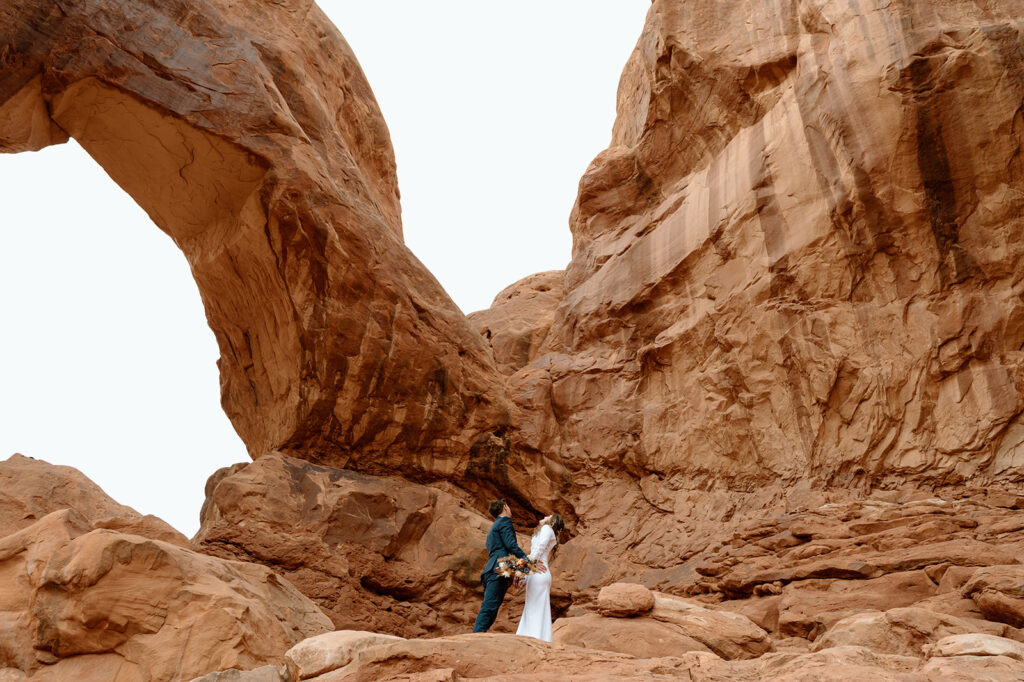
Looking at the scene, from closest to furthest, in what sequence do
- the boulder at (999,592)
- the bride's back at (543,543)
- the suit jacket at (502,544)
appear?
1. the boulder at (999,592)
2. the suit jacket at (502,544)
3. the bride's back at (543,543)

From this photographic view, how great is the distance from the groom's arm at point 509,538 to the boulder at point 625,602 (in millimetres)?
1424

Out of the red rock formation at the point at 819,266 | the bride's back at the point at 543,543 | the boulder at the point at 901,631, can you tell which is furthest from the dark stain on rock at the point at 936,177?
the bride's back at the point at 543,543

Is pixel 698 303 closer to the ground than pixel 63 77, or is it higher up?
closer to the ground

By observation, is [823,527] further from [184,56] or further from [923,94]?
[184,56]

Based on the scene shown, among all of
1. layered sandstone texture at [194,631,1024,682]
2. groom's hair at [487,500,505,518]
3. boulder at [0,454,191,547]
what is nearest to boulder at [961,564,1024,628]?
layered sandstone texture at [194,631,1024,682]

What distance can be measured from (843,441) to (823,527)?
5.21ft

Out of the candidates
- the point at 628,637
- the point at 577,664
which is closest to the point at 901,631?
the point at 628,637

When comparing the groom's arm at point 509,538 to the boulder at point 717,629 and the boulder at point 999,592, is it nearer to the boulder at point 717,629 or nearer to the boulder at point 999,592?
the boulder at point 717,629

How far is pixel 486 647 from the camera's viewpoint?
24.2 ft

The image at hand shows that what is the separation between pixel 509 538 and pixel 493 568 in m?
0.37

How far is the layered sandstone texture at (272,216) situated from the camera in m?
13.4

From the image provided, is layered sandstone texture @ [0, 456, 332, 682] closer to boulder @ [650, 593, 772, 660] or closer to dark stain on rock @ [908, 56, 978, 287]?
boulder @ [650, 593, 772, 660]

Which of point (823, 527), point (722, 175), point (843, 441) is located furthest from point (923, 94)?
point (823, 527)

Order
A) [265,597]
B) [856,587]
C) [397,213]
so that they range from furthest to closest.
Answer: [397,213] < [856,587] < [265,597]
